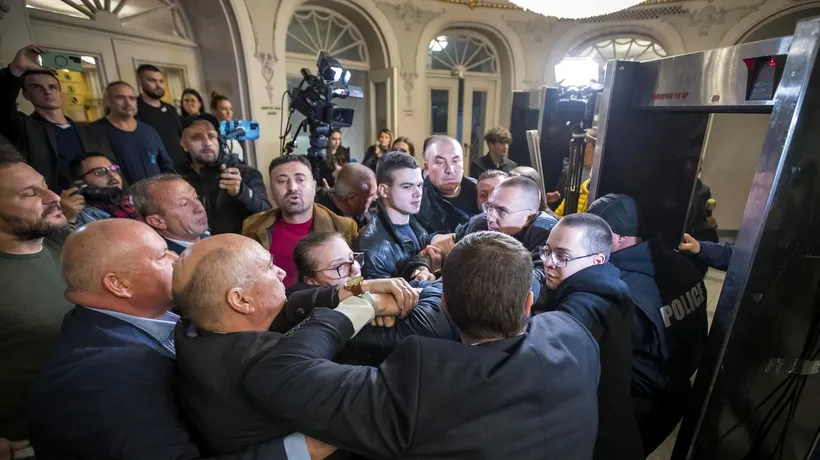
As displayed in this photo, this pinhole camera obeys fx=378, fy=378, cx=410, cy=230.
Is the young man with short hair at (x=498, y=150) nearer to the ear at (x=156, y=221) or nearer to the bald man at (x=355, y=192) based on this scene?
the bald man at (x=355, y=192)

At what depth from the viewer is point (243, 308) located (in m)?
0.89

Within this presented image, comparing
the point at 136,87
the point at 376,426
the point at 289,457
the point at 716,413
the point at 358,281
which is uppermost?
the point at 136,87

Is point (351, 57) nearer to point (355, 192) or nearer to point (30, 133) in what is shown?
point (355, 192)

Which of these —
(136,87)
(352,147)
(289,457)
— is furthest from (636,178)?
(352,147)

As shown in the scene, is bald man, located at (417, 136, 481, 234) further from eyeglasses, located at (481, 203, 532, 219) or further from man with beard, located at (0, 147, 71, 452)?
man with beard, located at (0, 147, 71, 452)

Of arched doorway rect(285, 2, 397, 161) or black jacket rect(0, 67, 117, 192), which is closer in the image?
black jacket rect(0, 67, 117, 192)

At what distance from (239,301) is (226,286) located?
1.8 inches

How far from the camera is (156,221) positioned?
5.70ft

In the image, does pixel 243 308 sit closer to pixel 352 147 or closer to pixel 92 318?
pixel 92 318

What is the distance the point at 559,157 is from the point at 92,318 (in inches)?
156

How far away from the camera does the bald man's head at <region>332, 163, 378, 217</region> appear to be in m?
2.57

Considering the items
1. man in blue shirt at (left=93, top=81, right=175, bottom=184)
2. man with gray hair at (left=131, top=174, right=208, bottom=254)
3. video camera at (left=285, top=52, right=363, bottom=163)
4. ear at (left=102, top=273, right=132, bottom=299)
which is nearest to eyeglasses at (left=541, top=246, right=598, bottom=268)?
ear at (left=102, top=273, right=132, bottom=299)

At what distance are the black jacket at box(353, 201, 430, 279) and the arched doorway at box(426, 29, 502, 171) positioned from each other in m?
5.17

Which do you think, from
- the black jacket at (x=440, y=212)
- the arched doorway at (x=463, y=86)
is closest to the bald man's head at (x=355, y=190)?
the black jacket at (x=440, y=212)
